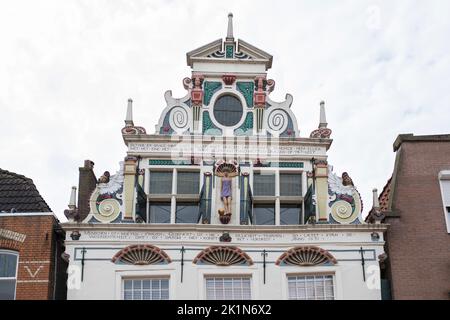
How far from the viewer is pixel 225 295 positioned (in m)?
20.8

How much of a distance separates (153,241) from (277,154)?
14.4 ft

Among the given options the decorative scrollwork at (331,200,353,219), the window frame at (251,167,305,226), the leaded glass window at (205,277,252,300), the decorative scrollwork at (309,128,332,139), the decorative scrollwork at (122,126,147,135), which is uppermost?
the decorative scrollwork at (122,126,147,135)

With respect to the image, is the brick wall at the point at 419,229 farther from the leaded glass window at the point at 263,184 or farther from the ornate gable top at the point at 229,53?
the ornate gable top at the point at 229,53

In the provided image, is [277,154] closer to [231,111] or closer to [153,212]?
[231,111]

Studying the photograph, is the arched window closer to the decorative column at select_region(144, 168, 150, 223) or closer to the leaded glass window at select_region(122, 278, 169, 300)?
the leaded glass window at select_region(122, 278, 169, 300)

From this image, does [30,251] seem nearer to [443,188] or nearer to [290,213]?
[290,213]

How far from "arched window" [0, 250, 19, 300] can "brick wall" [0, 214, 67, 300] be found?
0.62ft

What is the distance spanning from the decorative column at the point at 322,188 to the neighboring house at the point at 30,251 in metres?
7.16

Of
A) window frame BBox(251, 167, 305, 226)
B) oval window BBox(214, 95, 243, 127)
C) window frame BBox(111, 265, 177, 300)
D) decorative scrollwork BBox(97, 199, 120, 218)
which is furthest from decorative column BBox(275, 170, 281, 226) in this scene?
decorative scrollwork BBox(97, 199, 120, 218)

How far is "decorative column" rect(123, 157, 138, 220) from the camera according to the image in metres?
21.5

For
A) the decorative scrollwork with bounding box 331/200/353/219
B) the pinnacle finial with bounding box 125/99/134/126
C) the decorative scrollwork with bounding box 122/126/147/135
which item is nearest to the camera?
the decorative scrollwork with bounding box 331/200/353/219

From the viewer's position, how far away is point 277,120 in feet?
75.7

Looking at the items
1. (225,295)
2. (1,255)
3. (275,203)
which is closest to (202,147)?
(275,203)

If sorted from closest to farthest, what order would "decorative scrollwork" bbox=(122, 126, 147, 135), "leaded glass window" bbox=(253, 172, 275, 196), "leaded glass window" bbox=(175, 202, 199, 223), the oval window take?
"leaded glass window" bbox=(175, 202, 199, 223) < "leaded glass window" bbox=(253, 172, 275, 196) < "decorative scrollwork" bbox=(122, 126, 147, 135) < the oval window
